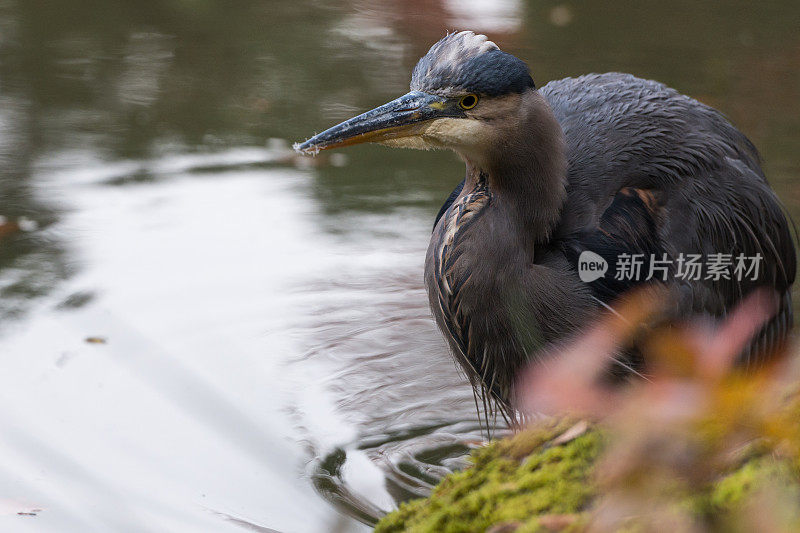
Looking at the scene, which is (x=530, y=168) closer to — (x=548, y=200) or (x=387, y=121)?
(x=548, y=200)

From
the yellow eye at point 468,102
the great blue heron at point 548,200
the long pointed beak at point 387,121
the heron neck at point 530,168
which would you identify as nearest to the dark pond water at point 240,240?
the great blue heron at point 548,200

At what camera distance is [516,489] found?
1715mm

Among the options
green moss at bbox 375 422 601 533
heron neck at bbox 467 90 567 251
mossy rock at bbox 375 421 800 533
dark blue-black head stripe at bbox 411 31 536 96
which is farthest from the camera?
heron neck at bbox 467 90 567 251

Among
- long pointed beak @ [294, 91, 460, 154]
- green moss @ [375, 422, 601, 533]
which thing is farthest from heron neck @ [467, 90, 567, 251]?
green moss @ [375, 422, 601, 533]

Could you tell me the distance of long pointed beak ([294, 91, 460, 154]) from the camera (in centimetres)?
313

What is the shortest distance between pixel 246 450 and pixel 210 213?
2.34m

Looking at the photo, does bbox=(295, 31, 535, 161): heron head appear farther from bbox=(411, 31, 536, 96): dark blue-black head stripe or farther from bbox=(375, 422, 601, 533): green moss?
bbox=(375, 422, 601, 533): green moss

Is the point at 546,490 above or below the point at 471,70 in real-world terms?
below

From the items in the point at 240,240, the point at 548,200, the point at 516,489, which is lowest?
the point at 240,240

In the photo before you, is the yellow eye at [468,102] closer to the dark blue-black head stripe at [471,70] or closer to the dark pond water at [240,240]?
the dark blue-black head stripe at [471,70]

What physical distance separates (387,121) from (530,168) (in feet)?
1.68

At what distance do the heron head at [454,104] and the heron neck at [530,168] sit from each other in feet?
0.20

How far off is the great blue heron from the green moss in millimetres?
1375

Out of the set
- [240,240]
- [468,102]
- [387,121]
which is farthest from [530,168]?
[240,240]
